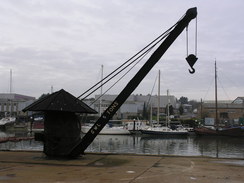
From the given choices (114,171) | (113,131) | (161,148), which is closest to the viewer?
(114,171)

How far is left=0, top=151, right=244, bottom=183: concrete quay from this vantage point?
849 cm

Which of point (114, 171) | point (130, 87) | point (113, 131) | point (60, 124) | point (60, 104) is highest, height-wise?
point (130, 87)

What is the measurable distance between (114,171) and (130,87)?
156 inches

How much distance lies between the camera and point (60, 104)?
1251 centimetres

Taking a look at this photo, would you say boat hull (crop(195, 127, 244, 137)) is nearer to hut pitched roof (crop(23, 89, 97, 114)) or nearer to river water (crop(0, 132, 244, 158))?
river water (crop(0, 132, 244, 158))

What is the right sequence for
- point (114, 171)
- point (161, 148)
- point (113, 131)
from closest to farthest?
1. point (114, 171)
2. point (161, 148)
3. point (113, 131)

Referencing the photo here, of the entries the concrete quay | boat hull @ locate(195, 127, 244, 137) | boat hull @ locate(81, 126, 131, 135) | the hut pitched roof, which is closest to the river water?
boat hull @ locate(195, 127, 244, 137)

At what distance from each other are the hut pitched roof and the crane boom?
33.7 inches

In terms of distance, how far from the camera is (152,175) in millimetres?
9141

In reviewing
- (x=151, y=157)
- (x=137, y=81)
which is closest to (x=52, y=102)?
(x=137, y=81)

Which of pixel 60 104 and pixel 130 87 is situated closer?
pixel 60 104

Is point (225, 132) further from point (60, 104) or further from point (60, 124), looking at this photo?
point (60, 104)

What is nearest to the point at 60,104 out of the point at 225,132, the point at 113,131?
the point at 225,132

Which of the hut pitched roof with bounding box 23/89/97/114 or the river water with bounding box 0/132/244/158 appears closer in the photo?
the hut pitched roof with bounding box 23/89/97/114
